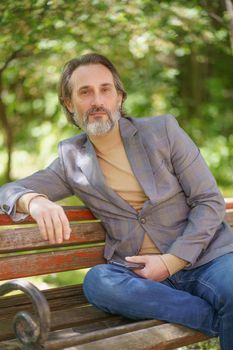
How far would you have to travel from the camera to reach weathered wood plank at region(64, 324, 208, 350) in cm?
261

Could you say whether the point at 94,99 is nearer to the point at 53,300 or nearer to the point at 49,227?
the point at 49,227

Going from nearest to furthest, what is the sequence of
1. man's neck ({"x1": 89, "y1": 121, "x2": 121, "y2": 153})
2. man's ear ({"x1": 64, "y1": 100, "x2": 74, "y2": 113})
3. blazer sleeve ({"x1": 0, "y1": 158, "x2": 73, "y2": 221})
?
blazer sleeve ({"x1": 0, "y1": 158, "x2": 73, "y2": 221})
man's neck ({"x1": 89, "y1": 121, "x2": 121, "y2": 153})
man's ear ({"x1": 64, "y1": 100, "x2": 74, "y2": 113})

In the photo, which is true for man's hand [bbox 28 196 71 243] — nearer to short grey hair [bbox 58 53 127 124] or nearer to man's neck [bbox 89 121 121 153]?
man's neck [bbox 89 121 121 153]

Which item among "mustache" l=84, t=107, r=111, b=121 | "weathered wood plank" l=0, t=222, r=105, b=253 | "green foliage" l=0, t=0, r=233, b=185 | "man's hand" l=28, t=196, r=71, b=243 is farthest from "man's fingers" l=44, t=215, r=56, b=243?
"green foliage" l=0, t=0, r=233, b=185

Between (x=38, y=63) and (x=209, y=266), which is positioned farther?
(x=38, y=63)

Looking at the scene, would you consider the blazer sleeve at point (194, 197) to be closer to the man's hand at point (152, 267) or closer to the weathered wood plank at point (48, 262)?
the man's hand at point (152, 267)

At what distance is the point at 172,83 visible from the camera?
11.5 metres

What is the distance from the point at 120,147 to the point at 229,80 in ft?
32.6

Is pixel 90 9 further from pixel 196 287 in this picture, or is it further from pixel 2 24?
pixel 196 287

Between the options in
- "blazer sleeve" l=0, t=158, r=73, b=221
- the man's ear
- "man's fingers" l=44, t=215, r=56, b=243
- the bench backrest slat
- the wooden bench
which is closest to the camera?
the wooden bench

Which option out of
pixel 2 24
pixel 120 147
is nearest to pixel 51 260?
pixel 120 147

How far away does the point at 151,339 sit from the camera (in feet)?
8.96

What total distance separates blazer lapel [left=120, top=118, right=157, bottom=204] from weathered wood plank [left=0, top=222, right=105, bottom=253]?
44 cm

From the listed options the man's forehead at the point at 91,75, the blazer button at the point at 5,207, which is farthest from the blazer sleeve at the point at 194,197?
the blazer button at the point at 5,207
